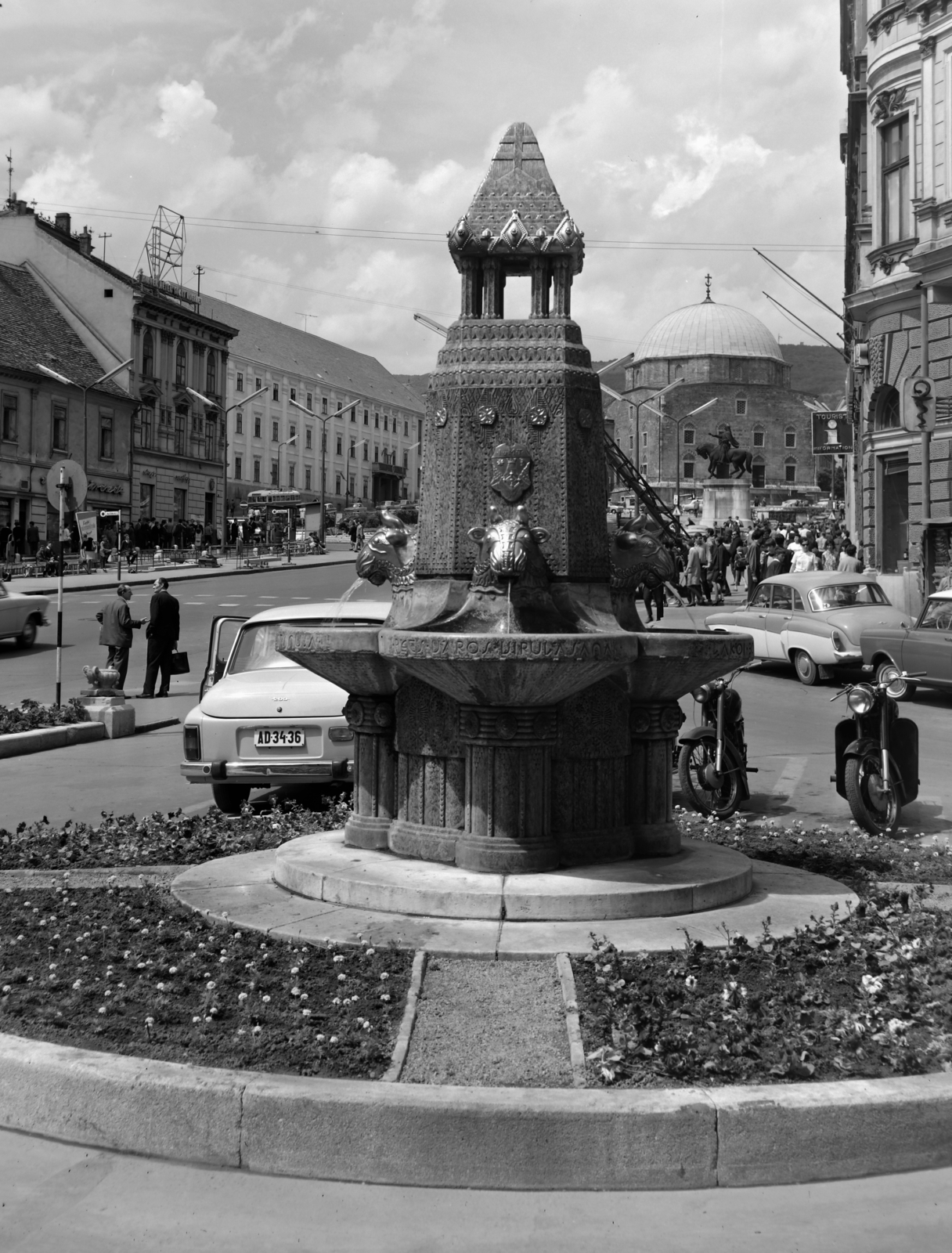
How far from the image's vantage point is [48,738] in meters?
15.3

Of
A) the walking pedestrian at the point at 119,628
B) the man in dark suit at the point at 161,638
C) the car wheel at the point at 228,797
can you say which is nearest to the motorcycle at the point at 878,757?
the car wheel at the point at 228,797

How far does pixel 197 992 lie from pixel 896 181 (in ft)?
102

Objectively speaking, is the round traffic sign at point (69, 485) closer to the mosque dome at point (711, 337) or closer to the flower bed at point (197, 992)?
the flower bed at point (197, 992)

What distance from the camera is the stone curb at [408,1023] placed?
4.43 meters

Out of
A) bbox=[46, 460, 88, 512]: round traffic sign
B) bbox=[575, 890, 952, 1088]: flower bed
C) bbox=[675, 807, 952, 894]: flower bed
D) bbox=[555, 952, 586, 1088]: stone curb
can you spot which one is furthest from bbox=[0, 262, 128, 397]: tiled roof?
bbox=[575, 890, 952, 1088]: flower bed

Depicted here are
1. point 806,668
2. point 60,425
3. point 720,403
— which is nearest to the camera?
point 806,668

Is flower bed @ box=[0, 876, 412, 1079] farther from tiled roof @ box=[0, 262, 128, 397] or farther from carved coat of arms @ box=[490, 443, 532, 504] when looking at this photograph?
tiled roof @ box=[0, 262, 128, 397]

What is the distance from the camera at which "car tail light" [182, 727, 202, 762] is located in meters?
10.6

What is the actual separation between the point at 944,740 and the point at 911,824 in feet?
17.0

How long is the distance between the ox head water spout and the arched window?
27126mm

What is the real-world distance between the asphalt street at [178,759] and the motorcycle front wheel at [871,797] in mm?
337

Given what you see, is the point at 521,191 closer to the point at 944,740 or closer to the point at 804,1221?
the point at 804,1221

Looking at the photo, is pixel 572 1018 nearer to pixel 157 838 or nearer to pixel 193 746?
pixel 157 838

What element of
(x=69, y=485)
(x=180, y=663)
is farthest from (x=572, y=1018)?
(x=69, y=485)
